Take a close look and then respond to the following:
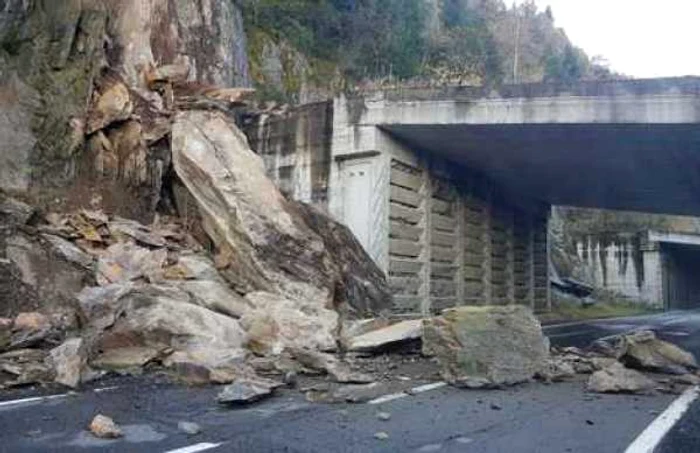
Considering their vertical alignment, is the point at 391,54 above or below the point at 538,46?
below

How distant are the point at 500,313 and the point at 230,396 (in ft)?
12.9

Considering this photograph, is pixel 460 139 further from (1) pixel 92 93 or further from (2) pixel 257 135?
(1) pixel 92 93

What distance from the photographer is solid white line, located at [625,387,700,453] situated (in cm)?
556

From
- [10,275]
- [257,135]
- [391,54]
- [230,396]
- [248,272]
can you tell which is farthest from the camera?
[391,54]

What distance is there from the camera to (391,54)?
43.2 metres

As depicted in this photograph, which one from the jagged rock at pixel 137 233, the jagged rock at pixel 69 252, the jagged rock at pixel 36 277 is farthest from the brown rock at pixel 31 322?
the jagged rock at pixel 137 233

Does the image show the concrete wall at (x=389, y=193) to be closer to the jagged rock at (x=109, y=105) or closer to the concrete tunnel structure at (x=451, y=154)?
the concrete tunnel structure at (x=451, y=154)

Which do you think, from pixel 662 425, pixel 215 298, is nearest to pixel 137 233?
pixel 215 298

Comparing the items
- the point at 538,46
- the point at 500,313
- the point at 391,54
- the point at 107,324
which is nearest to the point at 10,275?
the point at 107,324

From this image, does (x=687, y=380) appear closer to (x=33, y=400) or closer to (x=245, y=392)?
(x=245, y=392)

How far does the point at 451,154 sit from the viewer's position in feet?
67.2

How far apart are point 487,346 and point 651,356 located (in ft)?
8.08

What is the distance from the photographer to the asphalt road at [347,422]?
5.43 meters

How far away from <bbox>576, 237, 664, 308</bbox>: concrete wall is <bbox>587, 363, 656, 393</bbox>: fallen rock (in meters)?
40.2
